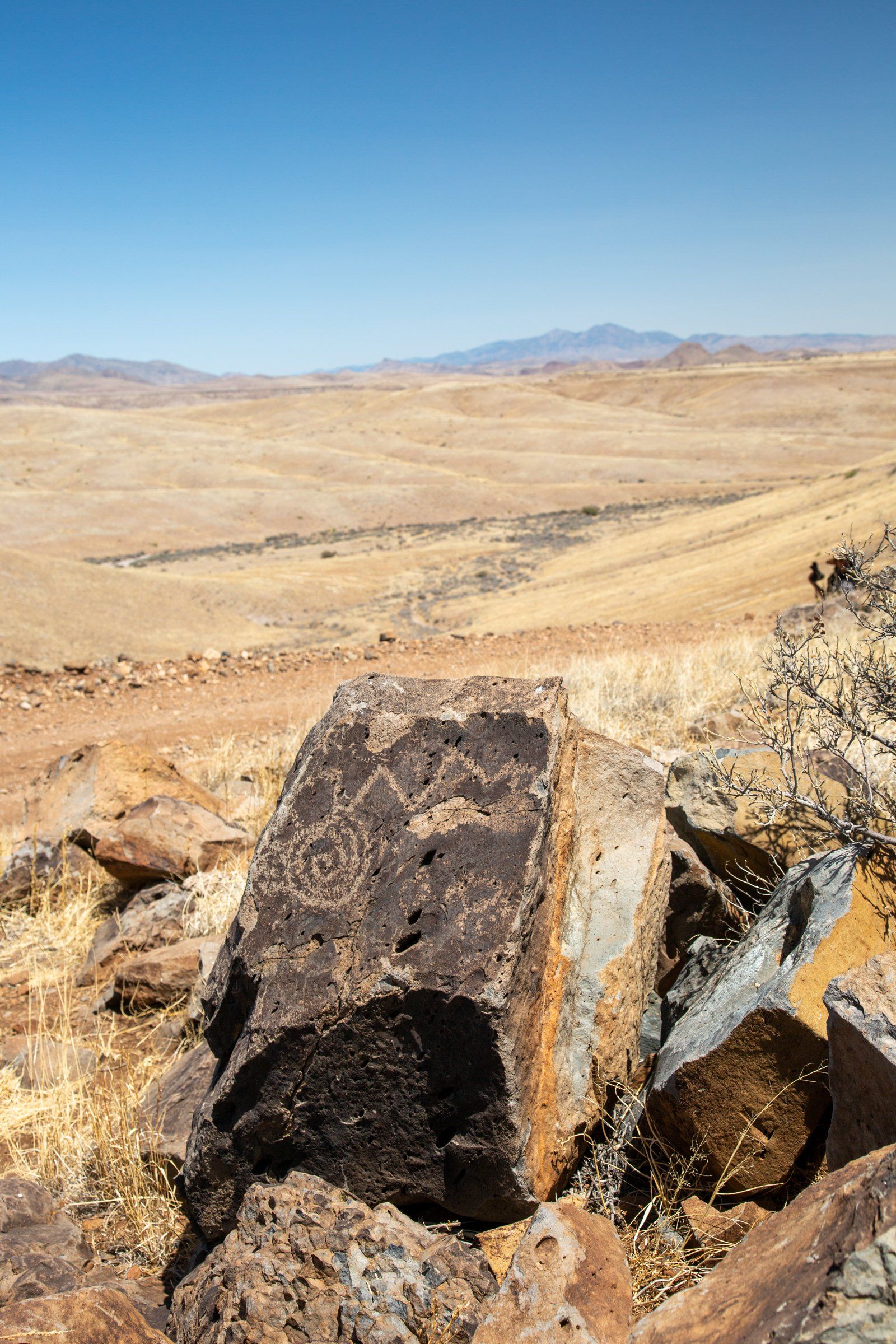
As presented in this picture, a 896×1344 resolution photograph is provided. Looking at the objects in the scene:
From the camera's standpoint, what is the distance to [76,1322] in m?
2.06

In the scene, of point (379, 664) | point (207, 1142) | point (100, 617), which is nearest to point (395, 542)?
point (100, 617)

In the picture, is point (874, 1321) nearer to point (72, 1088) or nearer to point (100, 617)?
point (72, 1088)

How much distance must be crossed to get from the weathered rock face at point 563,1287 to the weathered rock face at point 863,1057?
0.58 meters

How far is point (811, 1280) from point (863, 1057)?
579 mm

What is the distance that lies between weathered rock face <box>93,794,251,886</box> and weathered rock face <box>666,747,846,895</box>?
2.82m

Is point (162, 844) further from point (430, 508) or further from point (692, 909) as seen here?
point (430, 508)

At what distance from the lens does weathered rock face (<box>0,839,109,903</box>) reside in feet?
18.8

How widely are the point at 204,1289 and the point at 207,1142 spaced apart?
1.19 ft

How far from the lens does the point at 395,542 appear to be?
33.6m

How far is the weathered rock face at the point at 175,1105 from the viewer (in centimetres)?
303

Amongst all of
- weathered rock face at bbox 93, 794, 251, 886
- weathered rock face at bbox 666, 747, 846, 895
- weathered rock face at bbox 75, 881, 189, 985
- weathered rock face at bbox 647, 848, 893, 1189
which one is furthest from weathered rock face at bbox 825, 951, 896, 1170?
weathered rock face at bbox 93, 794, 251, 886

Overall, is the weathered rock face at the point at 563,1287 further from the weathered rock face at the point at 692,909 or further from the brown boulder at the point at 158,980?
the brown boulder at the point at 158,980

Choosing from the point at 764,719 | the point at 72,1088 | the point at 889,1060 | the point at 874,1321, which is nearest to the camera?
the point at 874,1321

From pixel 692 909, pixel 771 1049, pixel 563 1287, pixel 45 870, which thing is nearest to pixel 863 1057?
pixel 771 1049
